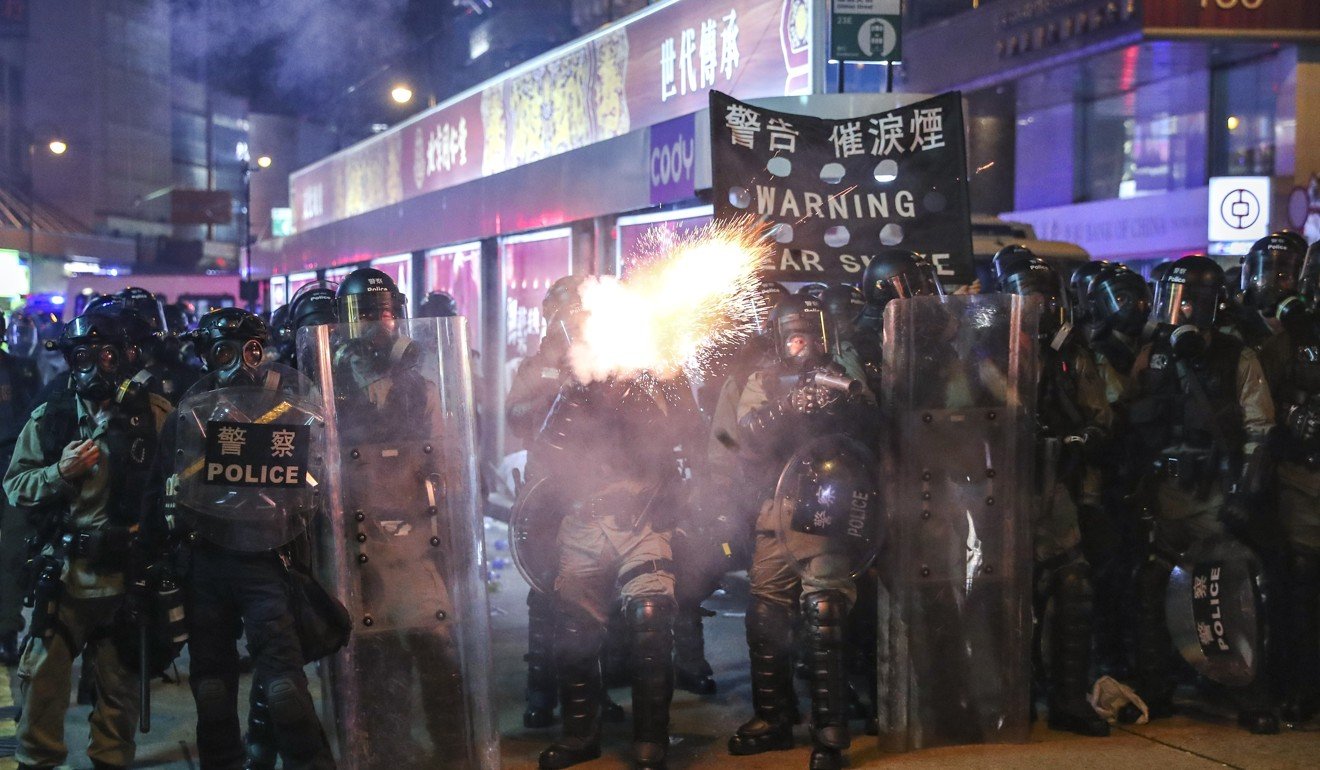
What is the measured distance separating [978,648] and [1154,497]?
132 centimetres

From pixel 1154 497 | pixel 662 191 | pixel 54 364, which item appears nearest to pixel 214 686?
pixel 1154 497

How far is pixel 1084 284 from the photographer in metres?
7.62

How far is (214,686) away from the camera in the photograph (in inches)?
191

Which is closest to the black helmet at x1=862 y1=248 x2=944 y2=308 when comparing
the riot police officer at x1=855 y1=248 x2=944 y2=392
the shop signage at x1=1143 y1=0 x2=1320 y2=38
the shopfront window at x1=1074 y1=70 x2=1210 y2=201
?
the riot police officer at x1=855 y1=248 x2=944 y2=392

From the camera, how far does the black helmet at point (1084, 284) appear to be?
23.5 ft

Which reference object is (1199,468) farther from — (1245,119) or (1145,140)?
(1145,140)

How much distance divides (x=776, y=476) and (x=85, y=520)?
2993mm

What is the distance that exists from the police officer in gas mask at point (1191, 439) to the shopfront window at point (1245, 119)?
40.4 ft

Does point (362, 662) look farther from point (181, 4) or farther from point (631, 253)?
point (181, 4)

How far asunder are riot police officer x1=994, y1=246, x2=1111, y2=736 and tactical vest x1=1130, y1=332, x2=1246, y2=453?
0.91ft

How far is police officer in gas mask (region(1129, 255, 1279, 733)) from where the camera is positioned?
231 inches

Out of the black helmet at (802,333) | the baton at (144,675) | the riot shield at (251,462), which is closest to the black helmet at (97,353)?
the riot shield at (251,462)

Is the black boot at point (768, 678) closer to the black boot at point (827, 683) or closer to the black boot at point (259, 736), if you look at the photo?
the black boot at point (827, 683)

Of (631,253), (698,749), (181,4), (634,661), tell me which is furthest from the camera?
(181,4)
